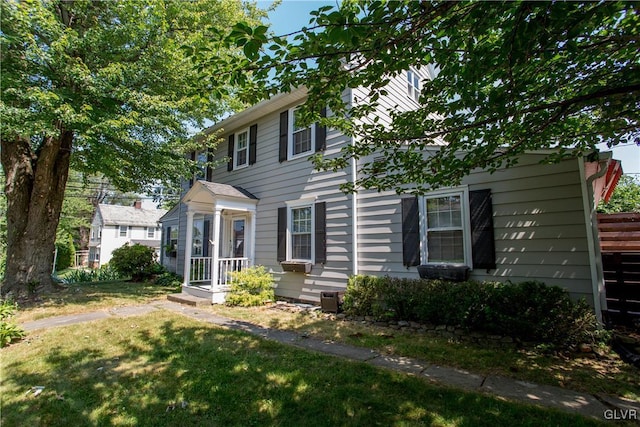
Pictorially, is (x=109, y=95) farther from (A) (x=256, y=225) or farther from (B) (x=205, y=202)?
(A) (x=256, y=225)

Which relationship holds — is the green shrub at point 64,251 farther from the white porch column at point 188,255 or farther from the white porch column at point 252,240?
the white porch column at point 252,240

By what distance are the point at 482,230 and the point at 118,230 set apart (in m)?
32.9

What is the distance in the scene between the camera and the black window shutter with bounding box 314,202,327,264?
756 cm

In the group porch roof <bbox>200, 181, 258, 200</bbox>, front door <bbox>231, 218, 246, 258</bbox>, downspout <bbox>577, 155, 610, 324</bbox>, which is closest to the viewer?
downspout <bbox>577, 155, 610, 324</bbox>

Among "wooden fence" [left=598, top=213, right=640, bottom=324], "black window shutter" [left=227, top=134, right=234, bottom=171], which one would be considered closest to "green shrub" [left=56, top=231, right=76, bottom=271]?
"black window shutter" [left=227, top=134, right=234, bottom=171]

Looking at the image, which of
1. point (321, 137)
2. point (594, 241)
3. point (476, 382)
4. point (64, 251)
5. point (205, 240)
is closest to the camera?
A: point (476, 382)

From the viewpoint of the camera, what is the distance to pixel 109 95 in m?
7.26

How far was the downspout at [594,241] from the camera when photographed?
445cm

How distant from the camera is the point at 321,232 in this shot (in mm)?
7652

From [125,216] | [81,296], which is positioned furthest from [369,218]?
[125,216]

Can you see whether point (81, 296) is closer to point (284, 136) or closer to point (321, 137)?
point (284, 136)

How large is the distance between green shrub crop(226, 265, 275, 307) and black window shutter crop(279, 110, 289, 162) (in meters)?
3.51

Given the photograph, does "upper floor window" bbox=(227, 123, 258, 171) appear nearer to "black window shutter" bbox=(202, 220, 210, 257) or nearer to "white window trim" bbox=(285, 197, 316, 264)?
"white window trim" bbox=(285, 197, 316, 264)

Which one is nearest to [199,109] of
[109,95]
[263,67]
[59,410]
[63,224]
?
[109,95]
